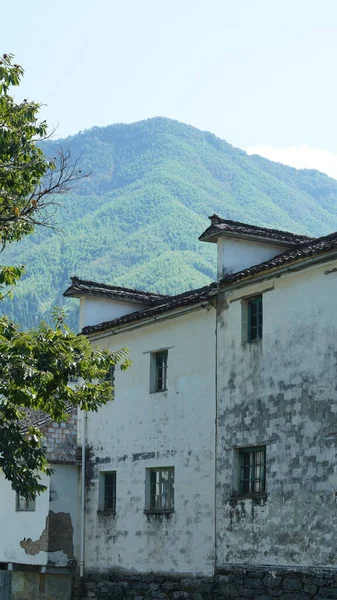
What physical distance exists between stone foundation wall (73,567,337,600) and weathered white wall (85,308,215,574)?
0.95 ft

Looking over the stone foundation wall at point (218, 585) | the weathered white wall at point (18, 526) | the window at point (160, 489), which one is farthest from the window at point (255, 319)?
the weathered white wall at point (18, 526)

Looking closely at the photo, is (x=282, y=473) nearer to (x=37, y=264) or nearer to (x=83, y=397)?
(x=83, y=397)

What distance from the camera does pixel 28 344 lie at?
56.0 feet

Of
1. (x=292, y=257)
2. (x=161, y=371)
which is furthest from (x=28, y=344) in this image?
(x=161, y=371)

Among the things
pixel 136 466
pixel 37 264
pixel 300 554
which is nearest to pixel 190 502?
pixel 136 466

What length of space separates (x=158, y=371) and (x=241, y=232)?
440 centimetres

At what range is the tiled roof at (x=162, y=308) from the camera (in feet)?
76.5

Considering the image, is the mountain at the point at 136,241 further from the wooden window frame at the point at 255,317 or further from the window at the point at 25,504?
the wooden window frame at the point at 255,317

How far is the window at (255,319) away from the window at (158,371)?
139 inches

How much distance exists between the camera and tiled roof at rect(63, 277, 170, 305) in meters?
28.5

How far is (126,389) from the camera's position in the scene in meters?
26.2

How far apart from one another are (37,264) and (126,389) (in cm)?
13224

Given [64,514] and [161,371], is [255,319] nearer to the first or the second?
[161,371]

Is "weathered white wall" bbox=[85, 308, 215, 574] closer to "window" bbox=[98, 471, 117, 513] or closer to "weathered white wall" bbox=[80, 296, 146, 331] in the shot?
"window" bbox=[98, 471, 117, 513]
